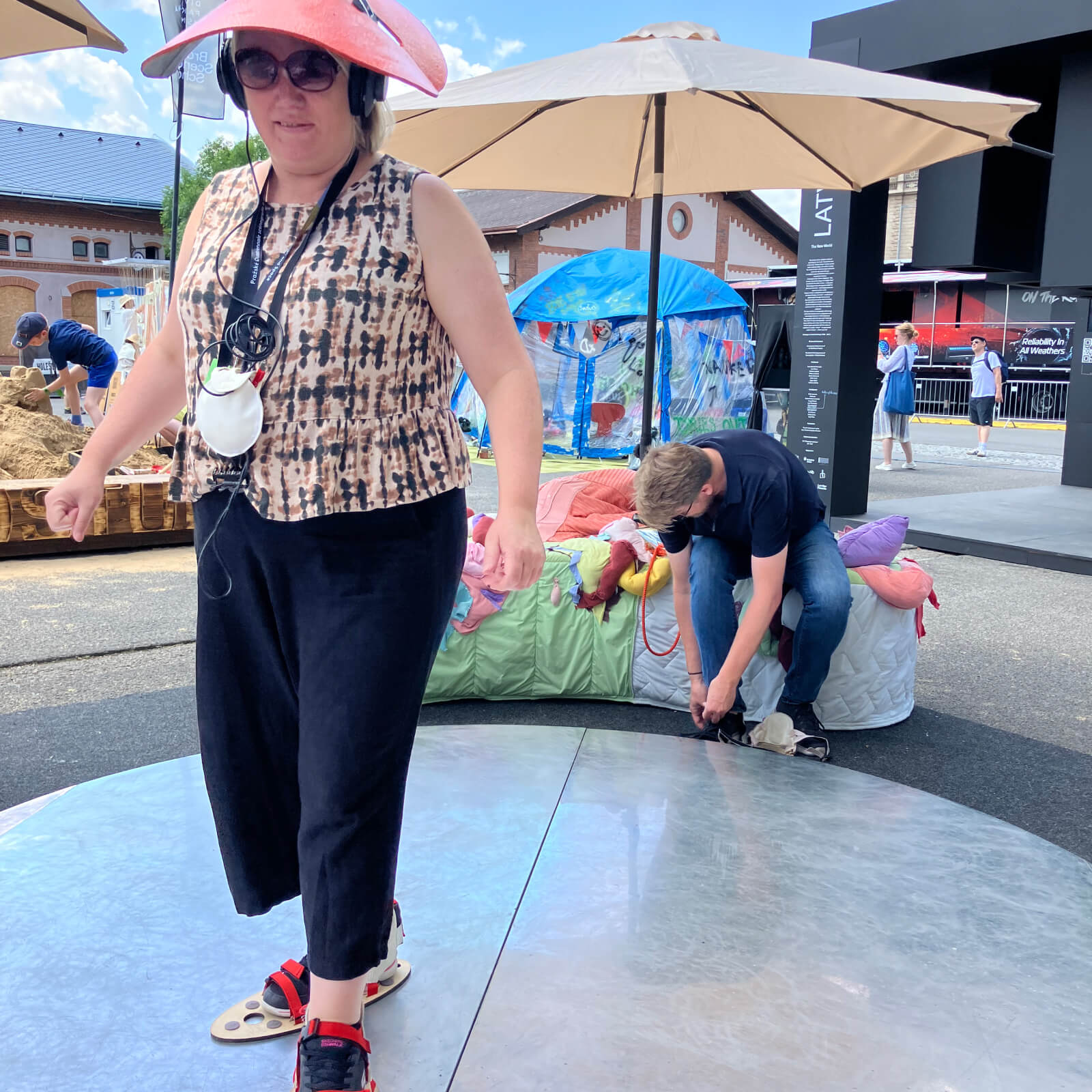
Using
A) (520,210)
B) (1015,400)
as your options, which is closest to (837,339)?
(1015,400)

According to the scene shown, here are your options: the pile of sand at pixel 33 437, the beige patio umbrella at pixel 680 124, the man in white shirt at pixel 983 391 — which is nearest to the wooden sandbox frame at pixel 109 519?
the pile of sand at pixel 33 437

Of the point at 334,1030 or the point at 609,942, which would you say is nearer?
the point at 334,1030

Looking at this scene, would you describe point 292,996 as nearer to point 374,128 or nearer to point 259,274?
point 259,274

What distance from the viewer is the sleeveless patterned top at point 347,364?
1.49 metres

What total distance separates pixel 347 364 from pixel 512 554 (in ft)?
1.18

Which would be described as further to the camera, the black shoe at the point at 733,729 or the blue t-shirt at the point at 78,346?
the blue t-shirt at the point at 78,346

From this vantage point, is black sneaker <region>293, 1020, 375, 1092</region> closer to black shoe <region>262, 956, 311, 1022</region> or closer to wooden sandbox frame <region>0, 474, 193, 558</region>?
black shoe <region>262, 956, 311, 1022</region>

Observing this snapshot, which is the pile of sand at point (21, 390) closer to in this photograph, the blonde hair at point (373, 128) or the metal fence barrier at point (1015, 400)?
the blonde hair at point (373, 128)

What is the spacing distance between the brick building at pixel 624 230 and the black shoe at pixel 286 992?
25423 mm

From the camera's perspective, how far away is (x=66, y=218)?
3906 cm

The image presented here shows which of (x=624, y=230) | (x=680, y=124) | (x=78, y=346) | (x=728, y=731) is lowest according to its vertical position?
(x=728, y=731)

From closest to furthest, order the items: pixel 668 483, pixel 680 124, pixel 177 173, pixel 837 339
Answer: pixel 177 173 < pixel 668 483 < pixel 680 124 < pixel 837 339

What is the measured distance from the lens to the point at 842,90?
11.9ft

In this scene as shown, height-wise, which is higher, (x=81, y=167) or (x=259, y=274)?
(x=81, y=167)
